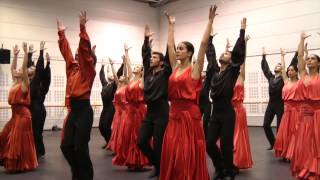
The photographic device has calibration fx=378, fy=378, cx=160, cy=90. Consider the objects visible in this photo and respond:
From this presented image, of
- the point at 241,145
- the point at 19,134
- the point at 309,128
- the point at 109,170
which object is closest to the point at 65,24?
the point at 19,134

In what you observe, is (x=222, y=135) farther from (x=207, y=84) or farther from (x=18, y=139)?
(x=18, y=139)

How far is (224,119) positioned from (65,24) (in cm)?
1004

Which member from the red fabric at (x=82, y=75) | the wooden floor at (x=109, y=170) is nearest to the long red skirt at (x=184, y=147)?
the red fabric at (x=82, y=75)

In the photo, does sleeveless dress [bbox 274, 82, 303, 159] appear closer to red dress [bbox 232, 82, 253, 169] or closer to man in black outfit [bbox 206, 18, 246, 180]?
red dress [bbox 232, 82, 253, 169]

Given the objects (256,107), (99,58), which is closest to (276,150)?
(256,107)

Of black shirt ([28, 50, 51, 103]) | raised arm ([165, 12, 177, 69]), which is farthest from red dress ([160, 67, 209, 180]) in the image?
black shirt ([28, 50, 51, 103])

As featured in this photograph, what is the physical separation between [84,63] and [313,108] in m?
2.87

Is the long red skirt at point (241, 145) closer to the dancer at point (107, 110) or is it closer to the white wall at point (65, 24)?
the dancer at point (107, 110)

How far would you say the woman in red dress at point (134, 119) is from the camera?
5.48 meters

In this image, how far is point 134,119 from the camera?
19.3 feet

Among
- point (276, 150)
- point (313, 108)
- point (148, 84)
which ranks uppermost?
point (148, 84)

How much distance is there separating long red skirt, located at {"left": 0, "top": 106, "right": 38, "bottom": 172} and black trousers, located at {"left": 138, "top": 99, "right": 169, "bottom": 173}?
2065 mm

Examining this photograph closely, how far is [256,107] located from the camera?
12.6 meters

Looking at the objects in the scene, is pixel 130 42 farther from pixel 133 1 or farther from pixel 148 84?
pixel 148 84
